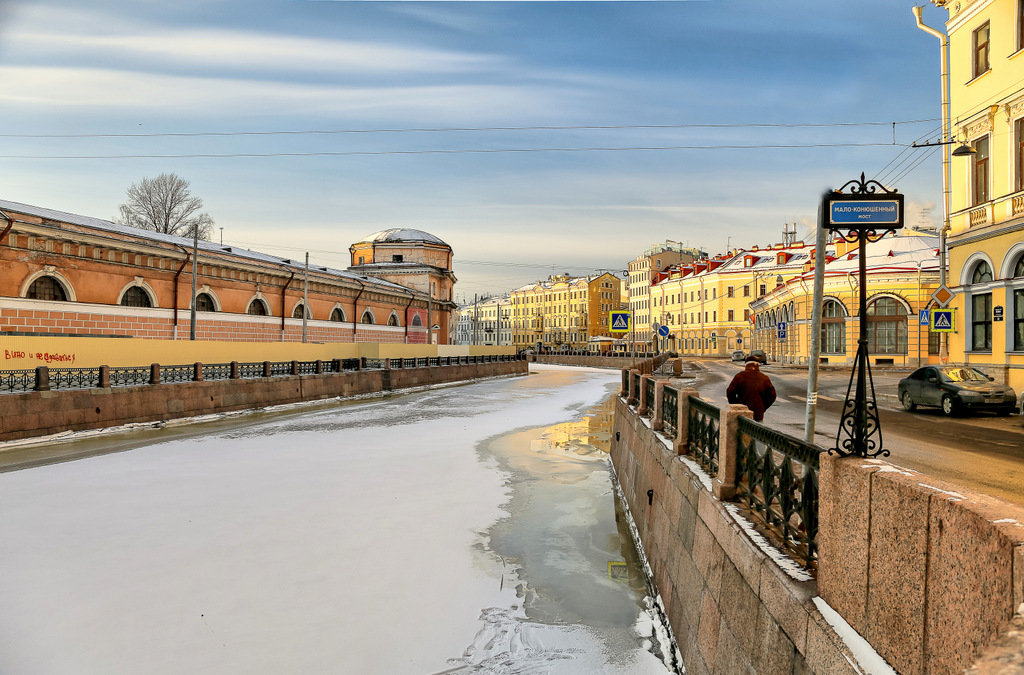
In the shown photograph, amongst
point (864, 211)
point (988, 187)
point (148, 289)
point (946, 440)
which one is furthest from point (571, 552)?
point (148, 289)

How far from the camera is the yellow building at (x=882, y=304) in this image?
3997 centimetres

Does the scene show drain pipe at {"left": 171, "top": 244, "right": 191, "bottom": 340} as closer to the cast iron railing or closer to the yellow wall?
the yellow wall

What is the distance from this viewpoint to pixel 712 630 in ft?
18.3

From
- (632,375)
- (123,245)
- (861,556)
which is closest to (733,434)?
(861,556)

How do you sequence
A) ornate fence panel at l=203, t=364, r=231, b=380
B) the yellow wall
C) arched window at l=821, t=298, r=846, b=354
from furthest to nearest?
arched window at l=821, t=298, r=846, b=354, ornate fence panel at l=203, t=364, r=231, b=380, the yellow wall

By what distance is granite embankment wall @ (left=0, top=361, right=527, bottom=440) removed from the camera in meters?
17.5

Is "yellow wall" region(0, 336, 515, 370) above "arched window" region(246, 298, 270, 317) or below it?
below

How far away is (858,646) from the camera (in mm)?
3330

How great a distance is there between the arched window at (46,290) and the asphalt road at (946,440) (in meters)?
24.2

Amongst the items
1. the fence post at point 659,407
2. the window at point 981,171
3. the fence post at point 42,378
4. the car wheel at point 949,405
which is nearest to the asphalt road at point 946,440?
the car wheel at point 949,405

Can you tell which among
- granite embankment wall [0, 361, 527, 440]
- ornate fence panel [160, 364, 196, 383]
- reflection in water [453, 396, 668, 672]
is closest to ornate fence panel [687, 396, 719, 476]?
reflection in water [453, 396, 668, 672]

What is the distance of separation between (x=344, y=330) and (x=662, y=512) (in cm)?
3833

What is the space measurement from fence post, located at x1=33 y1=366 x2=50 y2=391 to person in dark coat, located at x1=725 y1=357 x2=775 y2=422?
17.6 meters

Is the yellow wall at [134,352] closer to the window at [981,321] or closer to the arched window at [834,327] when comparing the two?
the window at [981,321]
